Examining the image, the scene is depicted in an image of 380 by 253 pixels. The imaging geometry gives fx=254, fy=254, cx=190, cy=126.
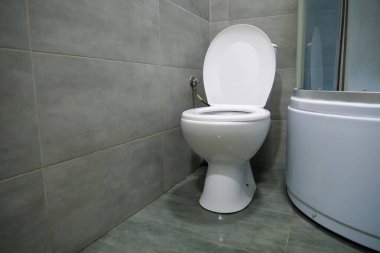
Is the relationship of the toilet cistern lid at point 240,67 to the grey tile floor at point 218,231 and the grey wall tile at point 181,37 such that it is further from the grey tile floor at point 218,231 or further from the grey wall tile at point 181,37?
the grey tile floor at point 218,231

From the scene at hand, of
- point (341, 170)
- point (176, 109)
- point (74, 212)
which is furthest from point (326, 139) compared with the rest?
point (74, 212)

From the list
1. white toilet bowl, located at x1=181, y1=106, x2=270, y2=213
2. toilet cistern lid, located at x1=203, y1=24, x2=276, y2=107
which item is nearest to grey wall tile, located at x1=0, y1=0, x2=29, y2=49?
white toilet bowl, located at x1=181, y1=106, x2=270, y2=213

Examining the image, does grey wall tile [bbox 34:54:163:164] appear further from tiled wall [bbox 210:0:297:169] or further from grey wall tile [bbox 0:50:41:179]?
tiled wall [bbox 210:0:297:169]

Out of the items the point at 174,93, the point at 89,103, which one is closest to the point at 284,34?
the point at 174,93

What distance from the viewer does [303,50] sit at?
Result: 1.24 metres

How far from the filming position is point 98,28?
0.86 m

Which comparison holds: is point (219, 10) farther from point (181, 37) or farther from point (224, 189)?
point (224, 189)

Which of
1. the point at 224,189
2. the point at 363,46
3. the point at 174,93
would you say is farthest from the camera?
the point at 174,93

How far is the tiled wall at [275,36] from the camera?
147cm

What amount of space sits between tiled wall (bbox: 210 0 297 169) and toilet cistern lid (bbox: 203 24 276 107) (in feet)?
0.88

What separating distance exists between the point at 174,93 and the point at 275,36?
2.33 ft

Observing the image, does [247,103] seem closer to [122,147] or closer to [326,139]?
[326,139]

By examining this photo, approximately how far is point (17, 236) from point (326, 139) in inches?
38.8

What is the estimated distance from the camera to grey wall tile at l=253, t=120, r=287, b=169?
1560mm
